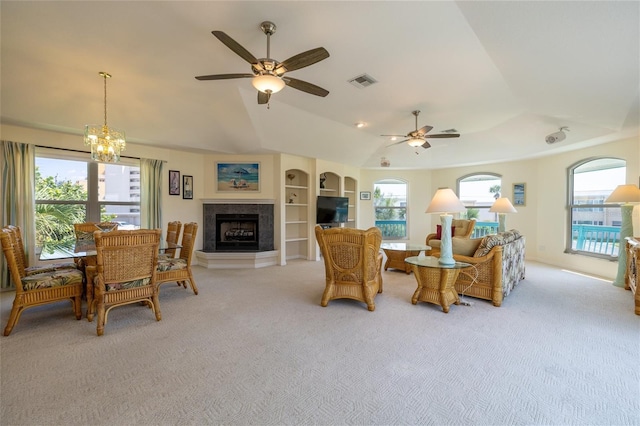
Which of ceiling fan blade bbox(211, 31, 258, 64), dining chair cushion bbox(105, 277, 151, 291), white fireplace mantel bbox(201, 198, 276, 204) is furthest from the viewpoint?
white fireplace mantel bbox(201, 198, 276, 204)

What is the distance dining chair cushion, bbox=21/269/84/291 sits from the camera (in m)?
2.72

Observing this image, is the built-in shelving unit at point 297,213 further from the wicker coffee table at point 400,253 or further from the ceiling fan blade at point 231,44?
the ceiling fan blade at point 231,44

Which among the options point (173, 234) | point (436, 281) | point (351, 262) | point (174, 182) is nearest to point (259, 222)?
point (174, 182)

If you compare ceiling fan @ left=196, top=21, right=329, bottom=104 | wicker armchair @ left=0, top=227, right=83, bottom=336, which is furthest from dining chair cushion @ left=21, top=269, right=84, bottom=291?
ceiling fan @ left=196, top=21, right=329, bottom=104

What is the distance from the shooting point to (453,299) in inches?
133

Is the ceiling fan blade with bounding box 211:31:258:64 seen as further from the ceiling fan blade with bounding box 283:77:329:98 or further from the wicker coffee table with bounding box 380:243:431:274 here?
the wicker coffee table with bounding box 380:243:431:274

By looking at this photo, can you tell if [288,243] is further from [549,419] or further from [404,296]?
[549,419]

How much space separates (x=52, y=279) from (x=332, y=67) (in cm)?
379

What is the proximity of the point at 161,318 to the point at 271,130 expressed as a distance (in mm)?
3570

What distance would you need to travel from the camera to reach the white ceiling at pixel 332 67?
7.96 ft

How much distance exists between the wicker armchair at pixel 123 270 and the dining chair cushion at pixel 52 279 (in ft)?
0.47

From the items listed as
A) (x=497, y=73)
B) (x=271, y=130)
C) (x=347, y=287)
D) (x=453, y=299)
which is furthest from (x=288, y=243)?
(x=497, y=73)

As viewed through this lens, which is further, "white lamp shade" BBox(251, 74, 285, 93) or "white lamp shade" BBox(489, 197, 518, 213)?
"white lamp shade" BBox(489, 197, 518, 213)

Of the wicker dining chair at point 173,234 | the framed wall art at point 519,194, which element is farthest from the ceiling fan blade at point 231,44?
the framed wall art at point 519,194
